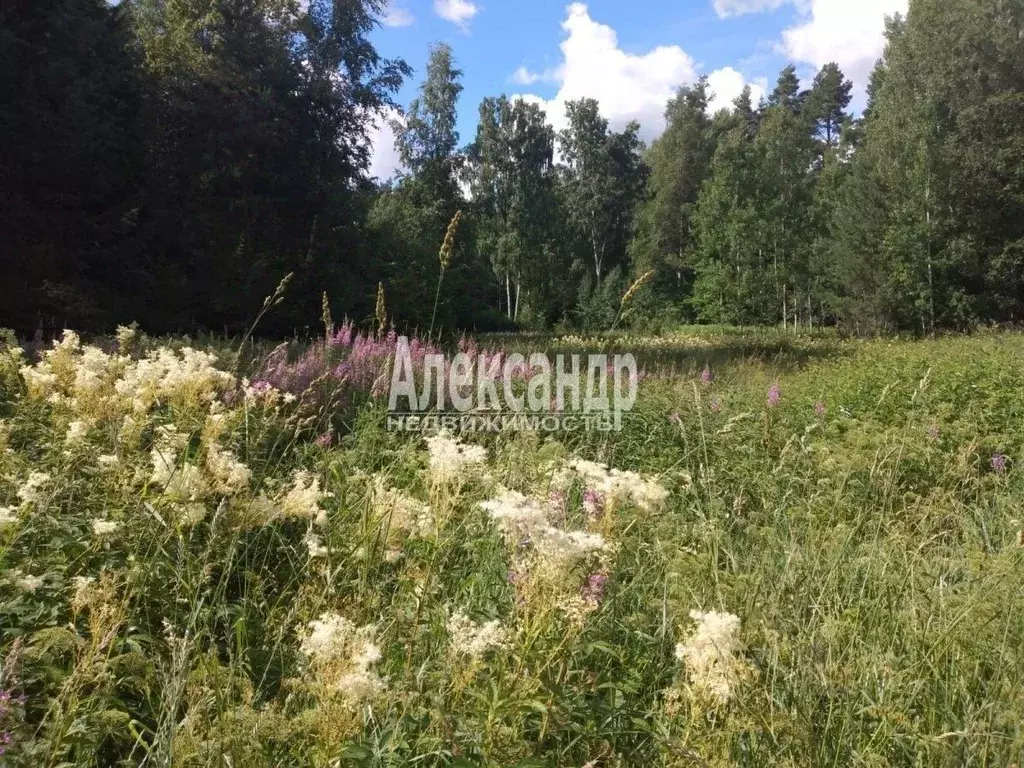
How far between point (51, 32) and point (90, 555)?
1197 centimetres

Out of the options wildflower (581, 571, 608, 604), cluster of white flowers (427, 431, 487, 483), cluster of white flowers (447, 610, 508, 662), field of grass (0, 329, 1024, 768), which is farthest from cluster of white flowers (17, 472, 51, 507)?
wildflower (581, 571, 608, 604)

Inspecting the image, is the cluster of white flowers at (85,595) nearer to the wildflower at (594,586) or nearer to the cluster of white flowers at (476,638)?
the cluster of white flowers at (476,638)

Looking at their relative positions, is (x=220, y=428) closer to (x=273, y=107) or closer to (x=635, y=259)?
(x=273, y=107)

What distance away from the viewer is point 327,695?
3.84 feet

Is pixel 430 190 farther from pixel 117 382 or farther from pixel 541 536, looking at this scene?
pixel 541 536

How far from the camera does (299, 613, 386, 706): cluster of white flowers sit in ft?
3.75

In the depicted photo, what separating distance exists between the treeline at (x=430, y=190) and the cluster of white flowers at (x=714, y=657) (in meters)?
2.17

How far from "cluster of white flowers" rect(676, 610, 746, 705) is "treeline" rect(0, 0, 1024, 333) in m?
2.17

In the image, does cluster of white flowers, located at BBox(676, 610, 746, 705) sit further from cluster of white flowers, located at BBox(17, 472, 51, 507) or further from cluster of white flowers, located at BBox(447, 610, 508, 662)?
cluster of white flowers, located at BBox(17, 472, 51, 507)

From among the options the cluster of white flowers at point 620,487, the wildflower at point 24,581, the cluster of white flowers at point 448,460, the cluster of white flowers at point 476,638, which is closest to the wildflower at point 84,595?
the wildflower at point 24,581

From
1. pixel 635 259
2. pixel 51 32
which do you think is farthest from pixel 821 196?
pixel 51 32

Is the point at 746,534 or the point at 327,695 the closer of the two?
the point at 327,695

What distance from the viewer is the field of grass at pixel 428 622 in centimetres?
123

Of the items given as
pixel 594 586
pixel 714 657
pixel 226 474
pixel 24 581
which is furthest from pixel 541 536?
pixel 24 581
